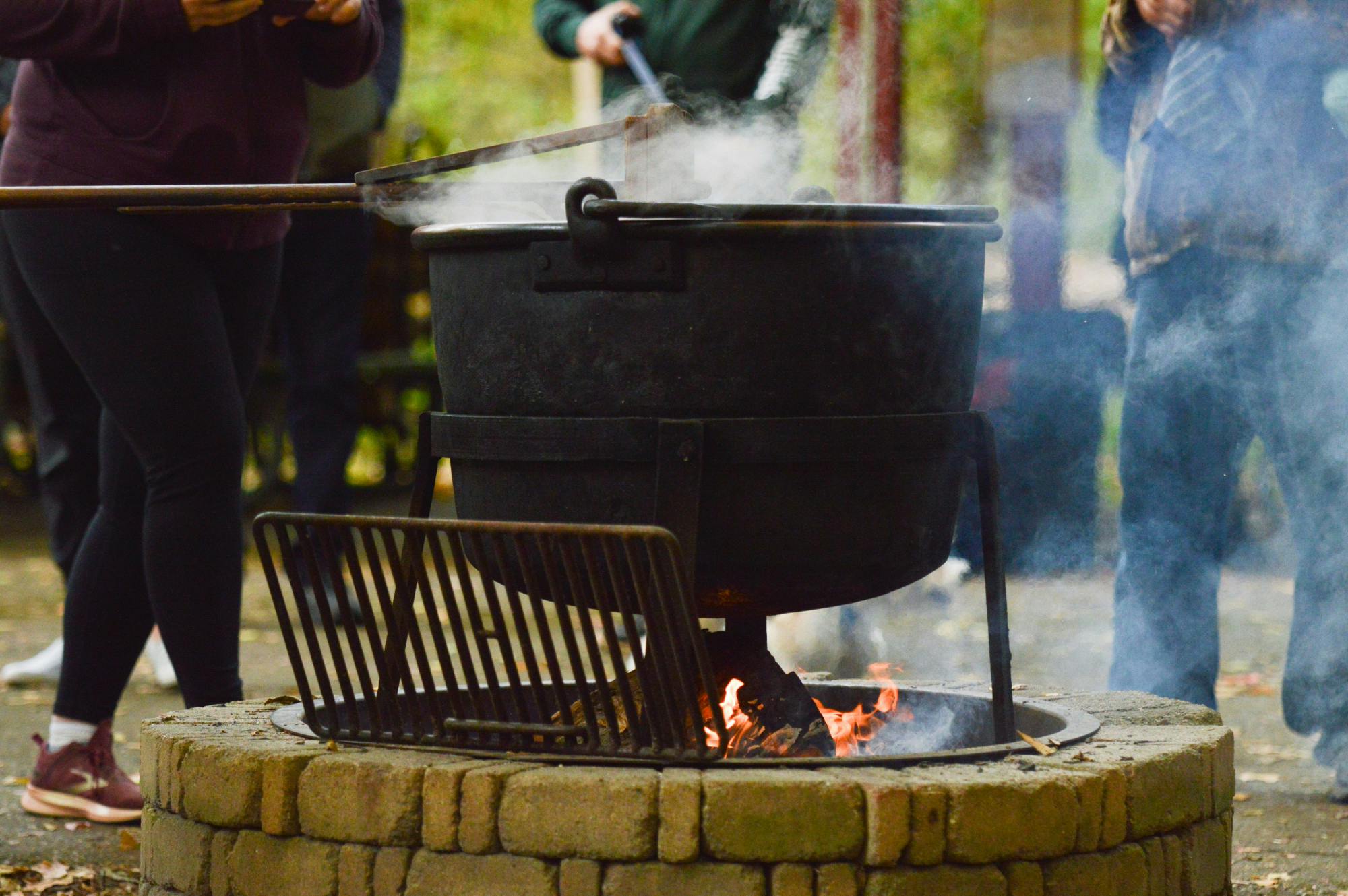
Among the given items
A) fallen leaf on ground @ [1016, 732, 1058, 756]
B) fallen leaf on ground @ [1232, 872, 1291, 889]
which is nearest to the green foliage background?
fallen leaf on ground @ [1232, 872, 1291, 889]

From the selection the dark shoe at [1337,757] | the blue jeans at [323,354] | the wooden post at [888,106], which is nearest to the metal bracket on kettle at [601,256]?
the dark shoe at [1337,757]

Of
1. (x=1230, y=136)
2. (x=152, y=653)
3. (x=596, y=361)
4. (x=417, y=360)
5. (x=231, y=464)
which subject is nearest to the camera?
(x=596, y=361)

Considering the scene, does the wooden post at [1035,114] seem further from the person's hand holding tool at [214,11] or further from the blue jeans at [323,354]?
the person's hand holding tool at [214,11]

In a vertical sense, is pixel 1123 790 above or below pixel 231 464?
below

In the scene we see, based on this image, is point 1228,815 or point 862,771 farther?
point 1228,815

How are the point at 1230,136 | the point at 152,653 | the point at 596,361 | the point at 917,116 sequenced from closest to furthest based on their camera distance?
the point at 596,361
the point at 1230,136
the point at 152,653
the point at 917,116

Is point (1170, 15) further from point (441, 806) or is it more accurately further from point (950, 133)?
point (950, 133)

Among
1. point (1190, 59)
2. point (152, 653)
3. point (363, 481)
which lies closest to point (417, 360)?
point (363, 481)

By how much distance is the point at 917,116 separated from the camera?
681cm

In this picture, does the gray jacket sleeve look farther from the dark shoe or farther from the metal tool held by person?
the dark shoe

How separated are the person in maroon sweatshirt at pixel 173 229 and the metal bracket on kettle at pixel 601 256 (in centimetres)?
92

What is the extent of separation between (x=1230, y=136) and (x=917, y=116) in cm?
323

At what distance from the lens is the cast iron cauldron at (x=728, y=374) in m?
2.45

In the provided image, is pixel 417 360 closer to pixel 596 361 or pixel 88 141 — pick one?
pixel 88 141
